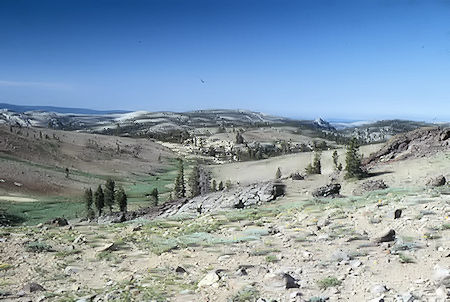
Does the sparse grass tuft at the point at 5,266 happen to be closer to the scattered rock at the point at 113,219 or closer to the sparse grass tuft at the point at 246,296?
the sparse grass tuft at the point at 246,296

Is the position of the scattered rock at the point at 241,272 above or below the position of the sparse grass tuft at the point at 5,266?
above

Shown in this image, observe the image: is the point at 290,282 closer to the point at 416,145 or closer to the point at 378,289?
the point at 378,289

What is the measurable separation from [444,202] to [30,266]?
18.8m

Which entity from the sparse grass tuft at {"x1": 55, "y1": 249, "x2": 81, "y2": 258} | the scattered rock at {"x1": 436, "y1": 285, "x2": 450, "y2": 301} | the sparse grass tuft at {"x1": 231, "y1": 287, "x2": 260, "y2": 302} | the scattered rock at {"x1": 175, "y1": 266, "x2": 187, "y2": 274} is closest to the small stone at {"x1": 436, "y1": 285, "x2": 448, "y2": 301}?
the scattered rock at {"x1": 436, "y1": 285, "x2": 450, "y2": 301}

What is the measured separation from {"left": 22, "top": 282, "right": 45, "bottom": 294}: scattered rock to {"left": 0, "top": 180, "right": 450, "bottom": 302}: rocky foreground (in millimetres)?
27

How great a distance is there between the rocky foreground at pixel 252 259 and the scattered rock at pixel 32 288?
27 mm

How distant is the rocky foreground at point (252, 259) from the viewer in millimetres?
9695

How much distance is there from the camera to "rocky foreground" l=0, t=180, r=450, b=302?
9.70m

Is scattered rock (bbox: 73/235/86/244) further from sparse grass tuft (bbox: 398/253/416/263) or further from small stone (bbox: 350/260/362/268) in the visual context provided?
sparse grass tuft (bbox: 398/253/416/263)

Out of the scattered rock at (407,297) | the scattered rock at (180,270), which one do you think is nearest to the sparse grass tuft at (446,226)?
the scattered rock at (407,297)

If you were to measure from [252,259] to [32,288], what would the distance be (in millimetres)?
7421

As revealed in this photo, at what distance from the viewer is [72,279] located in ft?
A: 38.6

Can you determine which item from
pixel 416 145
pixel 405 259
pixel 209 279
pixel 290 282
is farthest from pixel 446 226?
pixel 416 145

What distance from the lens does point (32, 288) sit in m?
10.5
